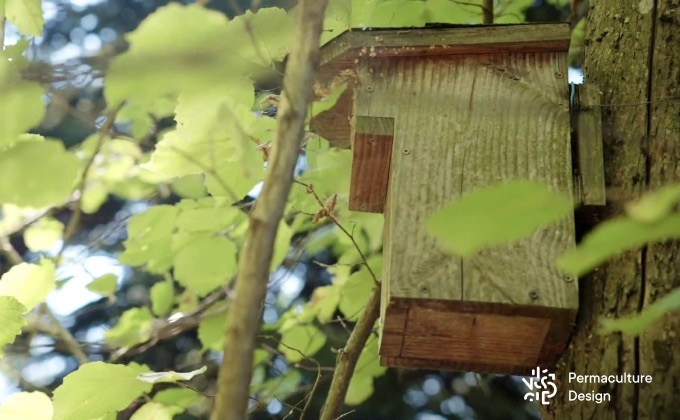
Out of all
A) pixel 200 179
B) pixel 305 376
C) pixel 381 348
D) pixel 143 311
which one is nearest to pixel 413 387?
pixel 305 376

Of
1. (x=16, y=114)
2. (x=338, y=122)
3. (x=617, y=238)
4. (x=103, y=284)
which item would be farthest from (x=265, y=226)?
(x=103, y=284)

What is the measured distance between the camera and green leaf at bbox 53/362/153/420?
72.2 inches

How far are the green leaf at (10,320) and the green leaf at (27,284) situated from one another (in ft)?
0.80

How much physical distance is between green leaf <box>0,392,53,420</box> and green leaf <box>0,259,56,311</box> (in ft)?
0.89

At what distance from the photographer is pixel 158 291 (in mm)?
3154

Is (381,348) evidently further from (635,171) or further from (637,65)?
(637,65)

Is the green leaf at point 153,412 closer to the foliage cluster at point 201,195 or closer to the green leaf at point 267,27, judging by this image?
the foliage cluster at point 201,195

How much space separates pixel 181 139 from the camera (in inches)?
73.7

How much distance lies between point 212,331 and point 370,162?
1.19m

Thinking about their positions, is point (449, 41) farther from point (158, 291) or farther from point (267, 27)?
point (158, 291)

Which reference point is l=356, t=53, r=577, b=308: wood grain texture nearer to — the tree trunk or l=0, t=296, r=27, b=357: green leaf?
the tree trunk

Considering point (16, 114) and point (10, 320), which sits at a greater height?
point (16, 114)

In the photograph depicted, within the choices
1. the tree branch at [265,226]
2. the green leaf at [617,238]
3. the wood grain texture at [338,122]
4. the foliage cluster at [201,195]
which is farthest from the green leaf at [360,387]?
the green leaf at [617,238]

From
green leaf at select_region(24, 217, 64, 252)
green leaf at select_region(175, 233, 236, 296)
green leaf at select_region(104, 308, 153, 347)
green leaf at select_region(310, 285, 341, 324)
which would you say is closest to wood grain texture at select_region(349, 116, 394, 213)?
green leaf at select_region(175, 233, 236, 296)
